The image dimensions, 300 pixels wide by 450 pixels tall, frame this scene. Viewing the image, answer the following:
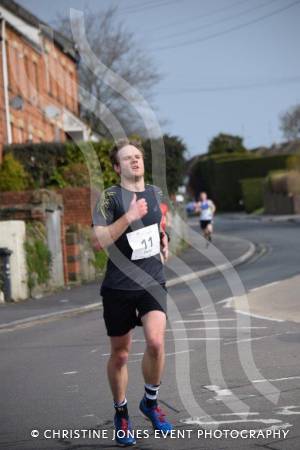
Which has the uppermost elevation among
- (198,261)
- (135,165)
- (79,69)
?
(79,69)

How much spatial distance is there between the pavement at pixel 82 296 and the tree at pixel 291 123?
63.8 metres

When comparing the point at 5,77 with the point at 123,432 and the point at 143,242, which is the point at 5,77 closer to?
the point at 143,242

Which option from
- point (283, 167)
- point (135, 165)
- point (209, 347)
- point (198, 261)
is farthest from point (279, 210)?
point (135, 165)

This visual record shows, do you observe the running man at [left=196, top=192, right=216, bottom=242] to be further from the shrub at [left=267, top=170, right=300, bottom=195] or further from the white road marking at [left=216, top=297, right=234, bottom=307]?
the shrub at [left=267, top=170, right=300, bottom=195]

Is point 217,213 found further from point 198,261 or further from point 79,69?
point 198,261

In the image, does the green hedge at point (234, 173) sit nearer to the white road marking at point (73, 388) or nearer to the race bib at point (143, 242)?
the white road marking at point (73, 388)

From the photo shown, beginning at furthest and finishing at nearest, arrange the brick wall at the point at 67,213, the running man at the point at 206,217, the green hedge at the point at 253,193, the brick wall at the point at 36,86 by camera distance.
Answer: the green hedge at the point at 253,193, the brick wall at the point at 36,86, the running man at the point at 206,217, the brick wall at the point at 67,213

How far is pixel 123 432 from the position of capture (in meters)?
6.50

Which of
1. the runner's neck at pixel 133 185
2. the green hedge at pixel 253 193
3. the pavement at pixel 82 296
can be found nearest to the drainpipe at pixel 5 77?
the pavement at pixel 82 296

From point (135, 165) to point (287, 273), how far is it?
16006 millimetres

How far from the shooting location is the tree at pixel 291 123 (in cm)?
9682

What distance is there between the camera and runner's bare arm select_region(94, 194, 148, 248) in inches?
253

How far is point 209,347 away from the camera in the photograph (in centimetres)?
1109

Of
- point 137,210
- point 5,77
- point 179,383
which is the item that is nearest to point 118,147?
point 137,210
